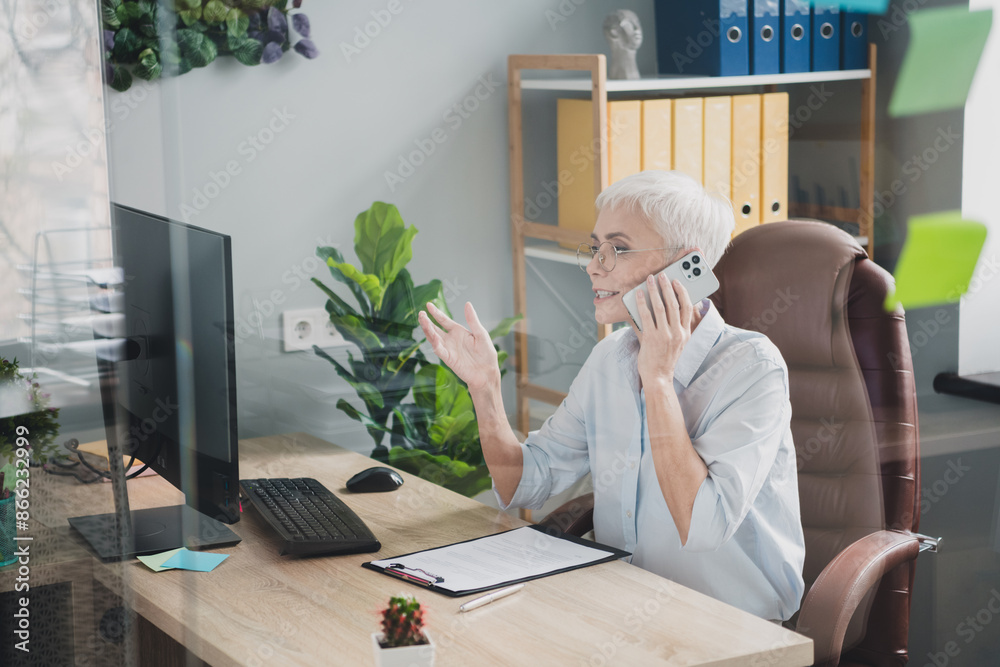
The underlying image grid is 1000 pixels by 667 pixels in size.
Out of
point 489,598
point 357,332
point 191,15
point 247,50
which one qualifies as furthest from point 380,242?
point 489,598

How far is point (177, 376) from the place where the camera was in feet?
3.24

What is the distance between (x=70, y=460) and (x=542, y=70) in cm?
141

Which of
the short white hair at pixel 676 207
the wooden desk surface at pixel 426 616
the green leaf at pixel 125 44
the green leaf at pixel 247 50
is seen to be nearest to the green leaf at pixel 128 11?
the green leaf at pixel 125 44

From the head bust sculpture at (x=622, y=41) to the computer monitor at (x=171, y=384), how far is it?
1.14 m

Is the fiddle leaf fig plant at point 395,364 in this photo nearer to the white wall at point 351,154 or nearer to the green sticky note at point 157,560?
the white wall at point 351,154

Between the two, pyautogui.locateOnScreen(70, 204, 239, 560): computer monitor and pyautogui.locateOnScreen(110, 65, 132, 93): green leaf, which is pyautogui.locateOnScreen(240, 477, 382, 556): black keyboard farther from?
pyautogui.locateOnScreen(110, 65, 132, 93): green leaf

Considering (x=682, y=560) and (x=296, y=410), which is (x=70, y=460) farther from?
(x=296, y=410)

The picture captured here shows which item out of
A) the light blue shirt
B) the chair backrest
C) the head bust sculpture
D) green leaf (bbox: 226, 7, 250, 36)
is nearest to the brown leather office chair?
the chair backrest

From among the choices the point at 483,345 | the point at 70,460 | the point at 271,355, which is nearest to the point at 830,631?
the point at 483,345

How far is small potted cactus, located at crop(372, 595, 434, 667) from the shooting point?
2.78 ft

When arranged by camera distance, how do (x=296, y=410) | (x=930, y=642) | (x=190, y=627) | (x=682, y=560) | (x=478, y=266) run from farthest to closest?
(x=478, y=266)
(x=296, y=410)
(x=930, y=642)
(x=682, y=560)
(x=190, y=627)

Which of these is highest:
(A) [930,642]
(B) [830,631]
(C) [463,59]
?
(C) [463,59]

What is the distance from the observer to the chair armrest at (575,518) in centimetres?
137

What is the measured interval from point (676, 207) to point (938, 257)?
2.06 feet
